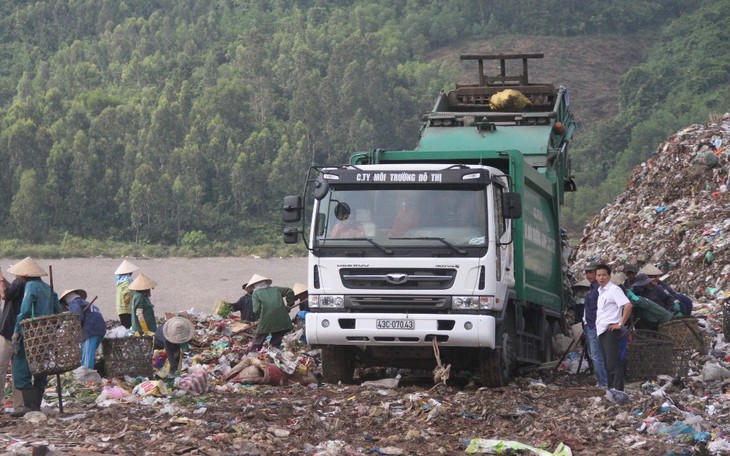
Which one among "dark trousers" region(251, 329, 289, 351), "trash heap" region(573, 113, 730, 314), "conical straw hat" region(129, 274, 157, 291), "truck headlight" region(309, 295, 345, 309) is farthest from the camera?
"trash heap" region(573, 113, 730, 314)

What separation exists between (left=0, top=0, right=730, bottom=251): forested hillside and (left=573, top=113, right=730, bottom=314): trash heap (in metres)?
42.5

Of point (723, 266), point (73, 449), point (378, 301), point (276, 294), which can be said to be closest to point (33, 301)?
point (73, 449)

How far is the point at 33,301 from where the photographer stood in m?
9.48

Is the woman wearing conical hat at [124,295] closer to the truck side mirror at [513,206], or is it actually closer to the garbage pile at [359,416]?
the garbage pile at [359,416]

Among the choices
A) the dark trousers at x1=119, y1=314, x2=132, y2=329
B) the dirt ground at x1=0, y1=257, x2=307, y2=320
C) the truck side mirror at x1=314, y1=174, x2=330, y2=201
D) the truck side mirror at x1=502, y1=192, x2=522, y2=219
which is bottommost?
the dirt ground at x1=0, y1=257, x2=307, y2=320

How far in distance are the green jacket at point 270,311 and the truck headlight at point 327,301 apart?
2.28 meters

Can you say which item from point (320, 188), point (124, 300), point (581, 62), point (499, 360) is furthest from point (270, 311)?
point (581, 62)

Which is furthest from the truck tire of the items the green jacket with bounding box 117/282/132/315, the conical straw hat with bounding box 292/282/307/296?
the green jacket with bounding box 117/282/132/315

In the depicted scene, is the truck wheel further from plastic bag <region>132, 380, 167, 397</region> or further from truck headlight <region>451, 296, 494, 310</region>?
plastic bag <region>132, 380, 167, 397</region>

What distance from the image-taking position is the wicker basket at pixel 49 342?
360 inches

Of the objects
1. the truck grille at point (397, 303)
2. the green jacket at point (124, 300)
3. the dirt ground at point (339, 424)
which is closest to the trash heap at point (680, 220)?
the truck grille at point (397, 303)

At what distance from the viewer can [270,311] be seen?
43.4 feet

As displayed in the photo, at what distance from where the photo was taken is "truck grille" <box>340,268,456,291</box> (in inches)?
420

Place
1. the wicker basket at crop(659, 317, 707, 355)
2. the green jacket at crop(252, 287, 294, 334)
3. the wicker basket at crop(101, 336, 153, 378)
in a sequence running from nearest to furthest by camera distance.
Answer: the wicker basket at crop(101, 336, 153, 378) < the wicker basket at crop(659, 317, 707, 355) < the green jacket at crop(252, 287, 294, 334)
